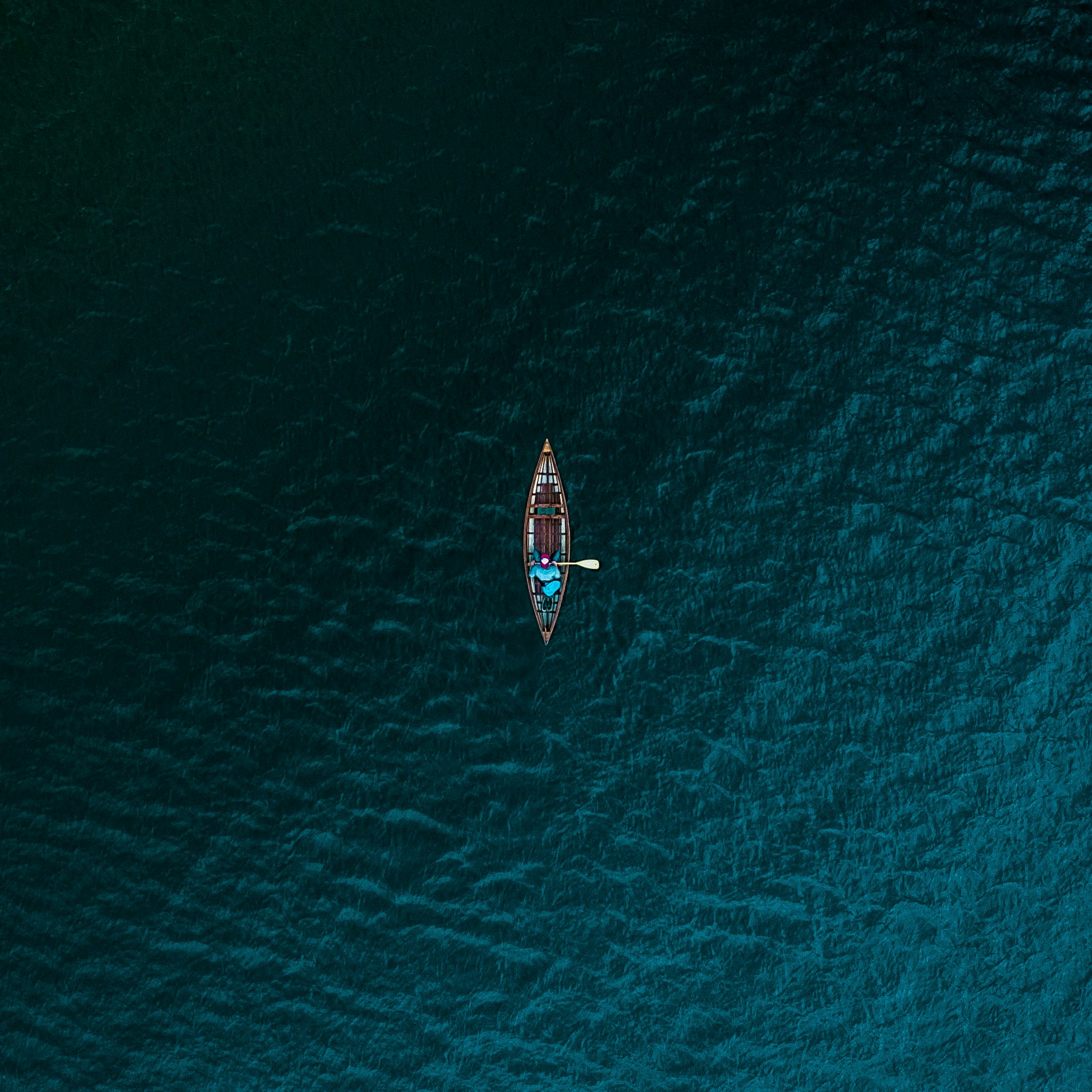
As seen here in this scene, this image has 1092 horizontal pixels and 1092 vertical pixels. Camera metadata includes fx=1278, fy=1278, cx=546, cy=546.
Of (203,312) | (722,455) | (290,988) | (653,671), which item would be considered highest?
(203,312)

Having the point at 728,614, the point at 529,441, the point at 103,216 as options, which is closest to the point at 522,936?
the point at 728,614

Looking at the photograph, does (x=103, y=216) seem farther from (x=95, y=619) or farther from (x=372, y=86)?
(x=95, y=619)

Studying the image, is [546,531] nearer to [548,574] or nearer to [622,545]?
[548,574]

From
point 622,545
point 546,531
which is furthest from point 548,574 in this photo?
point 622,545

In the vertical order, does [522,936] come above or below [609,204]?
below
